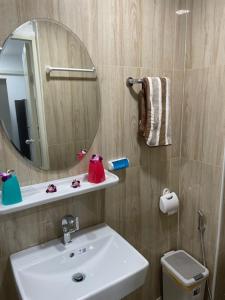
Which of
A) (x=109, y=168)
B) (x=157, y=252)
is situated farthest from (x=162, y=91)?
(x=157, y=252)

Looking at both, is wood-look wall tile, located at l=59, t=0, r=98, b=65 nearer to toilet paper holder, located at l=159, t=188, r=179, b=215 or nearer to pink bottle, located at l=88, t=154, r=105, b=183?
pink bottle, located at l=88, t=154, r=105, b=183

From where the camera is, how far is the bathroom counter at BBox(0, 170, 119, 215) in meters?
1.00

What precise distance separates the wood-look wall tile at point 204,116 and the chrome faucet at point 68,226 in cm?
97

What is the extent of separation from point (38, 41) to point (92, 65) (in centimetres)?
29

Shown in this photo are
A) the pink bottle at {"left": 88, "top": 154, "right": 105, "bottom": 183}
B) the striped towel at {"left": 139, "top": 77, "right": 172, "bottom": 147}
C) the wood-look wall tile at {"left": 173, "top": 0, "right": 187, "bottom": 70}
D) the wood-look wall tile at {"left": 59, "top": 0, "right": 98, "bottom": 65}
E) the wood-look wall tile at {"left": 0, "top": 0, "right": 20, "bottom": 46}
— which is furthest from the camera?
the wood-look wall tile at {"left": 173, "top": 0, "right": 187, "bottom": 70}

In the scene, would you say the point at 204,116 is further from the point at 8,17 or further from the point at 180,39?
the point at 8,17

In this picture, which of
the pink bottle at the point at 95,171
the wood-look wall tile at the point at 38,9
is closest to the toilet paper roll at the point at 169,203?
the pink bottle at the point at 95,171

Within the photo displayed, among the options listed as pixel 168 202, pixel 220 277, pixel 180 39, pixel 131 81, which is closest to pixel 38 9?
pixel 131 81

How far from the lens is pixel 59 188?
1.18 meters

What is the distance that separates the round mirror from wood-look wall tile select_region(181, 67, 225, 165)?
72 cm

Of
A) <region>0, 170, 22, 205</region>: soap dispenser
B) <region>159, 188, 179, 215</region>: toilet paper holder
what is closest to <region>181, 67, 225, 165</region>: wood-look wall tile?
<region>159, 188, 179, 215</region>: toilet paper holder

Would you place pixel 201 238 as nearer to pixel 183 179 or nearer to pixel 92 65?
pixel 183 179

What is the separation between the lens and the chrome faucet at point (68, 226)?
48.2 inches

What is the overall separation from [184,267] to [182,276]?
0.11m
